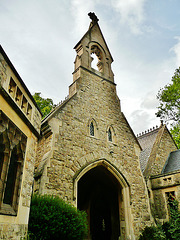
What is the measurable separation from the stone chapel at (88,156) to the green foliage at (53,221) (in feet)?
2.88

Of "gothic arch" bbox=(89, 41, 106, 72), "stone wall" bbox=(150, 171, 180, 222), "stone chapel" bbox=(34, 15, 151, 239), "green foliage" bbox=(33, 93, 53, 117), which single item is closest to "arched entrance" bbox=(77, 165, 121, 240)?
"stone chapel" bbox=(34, 15, 151, 239)

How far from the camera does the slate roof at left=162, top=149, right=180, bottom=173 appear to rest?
40.6 ft

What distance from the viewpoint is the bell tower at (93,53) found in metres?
11.7

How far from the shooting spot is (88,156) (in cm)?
934

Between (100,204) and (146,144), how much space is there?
20.3 feet

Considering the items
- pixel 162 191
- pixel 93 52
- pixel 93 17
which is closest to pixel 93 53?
pixel 93 52

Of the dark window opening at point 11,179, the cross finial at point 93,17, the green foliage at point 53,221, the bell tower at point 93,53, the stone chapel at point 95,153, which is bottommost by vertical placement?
the green foliage at point 53,221

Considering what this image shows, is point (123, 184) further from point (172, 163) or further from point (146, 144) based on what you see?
point (146, 144)

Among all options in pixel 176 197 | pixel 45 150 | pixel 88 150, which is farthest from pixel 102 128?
pixel 176 197

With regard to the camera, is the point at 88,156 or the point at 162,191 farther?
the point at 162,191

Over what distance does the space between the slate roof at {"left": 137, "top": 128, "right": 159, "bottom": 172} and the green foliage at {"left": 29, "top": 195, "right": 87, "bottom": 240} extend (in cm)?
814

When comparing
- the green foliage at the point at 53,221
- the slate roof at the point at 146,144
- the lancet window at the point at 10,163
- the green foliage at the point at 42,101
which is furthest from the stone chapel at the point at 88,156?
the green foliage at the point at 42,101

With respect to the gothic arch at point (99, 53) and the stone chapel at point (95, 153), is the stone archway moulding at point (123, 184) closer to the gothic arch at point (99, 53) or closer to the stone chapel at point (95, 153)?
the stone chapel at point (95, 153)

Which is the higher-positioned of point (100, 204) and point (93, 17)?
point (93, 17)
